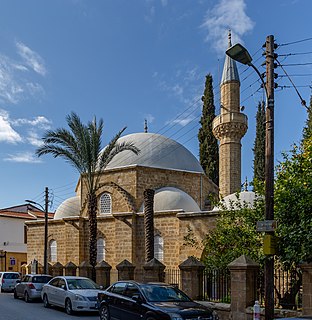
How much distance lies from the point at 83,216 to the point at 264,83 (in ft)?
78.3

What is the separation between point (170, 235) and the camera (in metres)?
26.9

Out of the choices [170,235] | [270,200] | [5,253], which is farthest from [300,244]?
[5,253]

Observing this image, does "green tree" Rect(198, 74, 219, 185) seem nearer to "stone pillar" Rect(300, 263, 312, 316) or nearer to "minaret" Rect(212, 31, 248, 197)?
"minaret" Rect(212, 31, 248, 197)

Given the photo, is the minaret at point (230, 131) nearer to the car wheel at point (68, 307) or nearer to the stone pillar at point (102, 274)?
the stone pillar at point (102, 274)

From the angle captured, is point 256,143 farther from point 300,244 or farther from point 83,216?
point 300,244

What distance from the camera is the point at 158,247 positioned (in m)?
27.4

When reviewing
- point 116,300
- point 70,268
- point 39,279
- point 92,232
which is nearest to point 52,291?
point 39,279

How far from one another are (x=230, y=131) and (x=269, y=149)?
23.1 meters

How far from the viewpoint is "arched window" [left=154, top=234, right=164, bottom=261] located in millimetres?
27250

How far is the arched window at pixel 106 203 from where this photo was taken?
31391 millimetres

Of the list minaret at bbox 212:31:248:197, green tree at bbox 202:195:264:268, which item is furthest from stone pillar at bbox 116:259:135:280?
minaret at bbox 212:31:248:197

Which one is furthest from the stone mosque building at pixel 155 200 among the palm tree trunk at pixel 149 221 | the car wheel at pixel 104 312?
the car wheel at pixel 104 312

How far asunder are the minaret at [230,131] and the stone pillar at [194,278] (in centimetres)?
1686

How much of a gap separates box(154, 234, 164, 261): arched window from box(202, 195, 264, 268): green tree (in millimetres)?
7630
